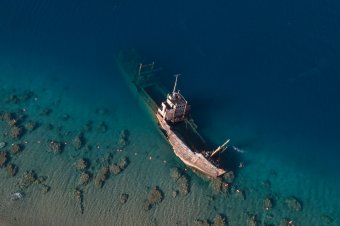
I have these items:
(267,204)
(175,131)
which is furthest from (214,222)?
(175,131)

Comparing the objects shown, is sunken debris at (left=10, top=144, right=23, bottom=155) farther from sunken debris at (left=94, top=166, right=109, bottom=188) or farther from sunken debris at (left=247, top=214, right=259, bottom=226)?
sunken debris at (left=247, top=214, right=259, bottom=226)

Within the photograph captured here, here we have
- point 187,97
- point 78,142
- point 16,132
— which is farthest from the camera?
point 187,97

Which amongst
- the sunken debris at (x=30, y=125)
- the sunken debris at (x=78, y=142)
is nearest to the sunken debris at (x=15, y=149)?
the sunken debris at (x=30, y=125)

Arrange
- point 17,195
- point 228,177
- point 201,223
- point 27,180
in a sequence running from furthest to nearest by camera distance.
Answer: point 228,177 → point 27,180 → point 17,195 → point 201,223

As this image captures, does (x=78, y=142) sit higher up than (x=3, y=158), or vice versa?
(x=3, y=158)

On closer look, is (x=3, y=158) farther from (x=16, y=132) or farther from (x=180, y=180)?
(x=180, y=180)

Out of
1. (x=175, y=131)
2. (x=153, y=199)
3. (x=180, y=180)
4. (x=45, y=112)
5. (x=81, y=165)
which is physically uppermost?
(x=45, y=112)

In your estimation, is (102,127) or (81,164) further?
(102,127)
